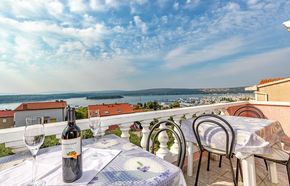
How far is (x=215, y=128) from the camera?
165cm

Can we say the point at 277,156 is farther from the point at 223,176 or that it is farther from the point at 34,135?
the point at 34,135

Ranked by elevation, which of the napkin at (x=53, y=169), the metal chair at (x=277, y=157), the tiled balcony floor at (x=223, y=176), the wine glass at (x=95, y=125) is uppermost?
the wine glass at (x=95, y=125)

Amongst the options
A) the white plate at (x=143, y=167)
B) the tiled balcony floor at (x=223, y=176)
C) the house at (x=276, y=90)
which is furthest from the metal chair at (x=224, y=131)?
the house at (x=276, y=90)

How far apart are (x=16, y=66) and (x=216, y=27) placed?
678 cm

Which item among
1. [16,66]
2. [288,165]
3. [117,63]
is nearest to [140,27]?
[117,63]

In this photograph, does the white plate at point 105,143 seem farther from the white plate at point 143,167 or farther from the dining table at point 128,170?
the white plate at point 143,167

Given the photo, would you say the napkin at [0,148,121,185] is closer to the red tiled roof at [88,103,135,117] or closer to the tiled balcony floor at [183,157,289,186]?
the red tiled roof at [88,103,135,117]

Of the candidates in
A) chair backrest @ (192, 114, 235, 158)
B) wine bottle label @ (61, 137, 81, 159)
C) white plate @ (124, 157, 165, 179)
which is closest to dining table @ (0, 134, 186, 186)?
white plate @ (124, 157, 165, 179)

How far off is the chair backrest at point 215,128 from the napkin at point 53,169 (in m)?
1.06

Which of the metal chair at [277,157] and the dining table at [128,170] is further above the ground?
the dining table at [128,170]

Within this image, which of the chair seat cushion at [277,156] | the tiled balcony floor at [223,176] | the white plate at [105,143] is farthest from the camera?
the tiled balcony floor at [223,176]

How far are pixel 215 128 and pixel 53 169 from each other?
1456 millimetres

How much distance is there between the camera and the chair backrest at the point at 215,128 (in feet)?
4.94

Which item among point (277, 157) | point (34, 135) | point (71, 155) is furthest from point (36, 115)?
point (277, 157)
